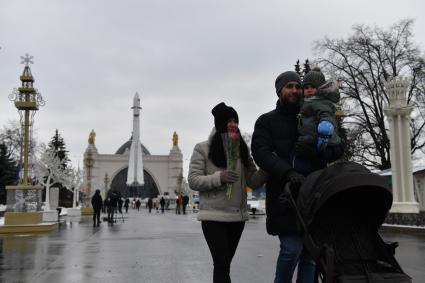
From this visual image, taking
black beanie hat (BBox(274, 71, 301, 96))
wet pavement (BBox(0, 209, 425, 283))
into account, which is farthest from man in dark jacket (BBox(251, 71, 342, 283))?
wet pavement (BBox(0, 209, 425, 283))

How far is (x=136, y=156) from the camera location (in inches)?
4491

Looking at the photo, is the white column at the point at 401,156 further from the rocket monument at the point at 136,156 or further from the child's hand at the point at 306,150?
the rocket monument at the point at 136,156

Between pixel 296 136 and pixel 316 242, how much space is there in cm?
114

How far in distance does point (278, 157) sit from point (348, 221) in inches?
30.1

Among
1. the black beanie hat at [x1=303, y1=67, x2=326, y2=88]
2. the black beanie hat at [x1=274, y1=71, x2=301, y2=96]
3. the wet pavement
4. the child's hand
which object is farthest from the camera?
the wet pavement

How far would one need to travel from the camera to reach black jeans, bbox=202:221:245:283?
4.36 meters

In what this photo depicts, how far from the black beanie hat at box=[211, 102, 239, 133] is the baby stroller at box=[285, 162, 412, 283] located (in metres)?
1.32

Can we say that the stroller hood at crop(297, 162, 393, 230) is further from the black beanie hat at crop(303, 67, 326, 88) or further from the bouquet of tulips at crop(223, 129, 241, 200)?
the bouquet of tulips at crop(223, 129, 241, 200)

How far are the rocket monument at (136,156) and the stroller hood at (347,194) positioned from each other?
109 metres

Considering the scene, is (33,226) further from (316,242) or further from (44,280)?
(316,242)

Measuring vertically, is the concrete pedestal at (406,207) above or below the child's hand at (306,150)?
below

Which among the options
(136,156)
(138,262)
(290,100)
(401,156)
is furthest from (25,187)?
(136,156)

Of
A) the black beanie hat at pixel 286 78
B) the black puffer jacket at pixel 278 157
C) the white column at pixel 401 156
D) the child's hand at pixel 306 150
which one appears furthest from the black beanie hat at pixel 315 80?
the white column at pixel 401 156

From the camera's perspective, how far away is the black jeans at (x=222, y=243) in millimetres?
4355
